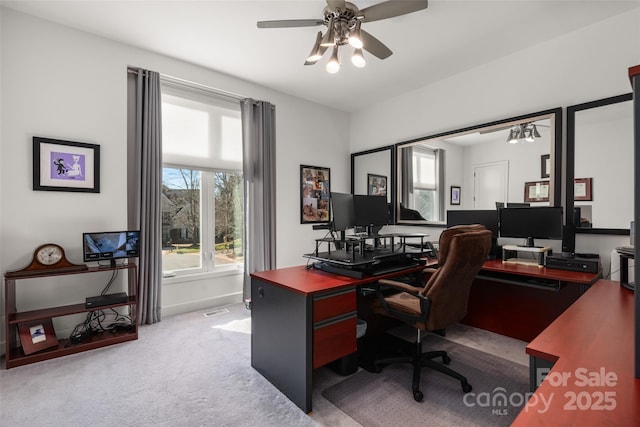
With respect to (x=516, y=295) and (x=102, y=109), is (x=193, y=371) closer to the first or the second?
(x=102, y=109)

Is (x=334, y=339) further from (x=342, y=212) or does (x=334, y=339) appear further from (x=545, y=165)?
(x=545, y=165)

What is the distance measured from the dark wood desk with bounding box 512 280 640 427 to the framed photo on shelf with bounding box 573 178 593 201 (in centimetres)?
146

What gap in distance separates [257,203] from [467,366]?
297 cm

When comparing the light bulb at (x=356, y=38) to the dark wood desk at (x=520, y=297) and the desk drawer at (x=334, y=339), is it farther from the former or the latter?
the dark wood desk at (x=520, y=297)

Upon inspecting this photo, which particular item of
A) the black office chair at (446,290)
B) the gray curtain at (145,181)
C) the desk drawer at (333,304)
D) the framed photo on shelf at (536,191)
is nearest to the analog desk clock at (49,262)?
the gray curtain at (145,181)

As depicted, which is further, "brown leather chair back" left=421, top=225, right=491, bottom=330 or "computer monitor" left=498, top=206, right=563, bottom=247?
"computer monitor" left=498, top=206, right=563, bottom=247

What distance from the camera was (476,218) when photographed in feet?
11.2

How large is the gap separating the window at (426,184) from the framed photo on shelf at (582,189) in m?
1.48

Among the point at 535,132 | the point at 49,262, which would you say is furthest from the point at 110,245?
the point at 535,132

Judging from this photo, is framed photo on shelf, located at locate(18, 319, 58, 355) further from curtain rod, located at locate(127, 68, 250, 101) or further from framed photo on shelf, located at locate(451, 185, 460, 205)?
framed photo on shelf, located at locate(451, 185, 460, 205)

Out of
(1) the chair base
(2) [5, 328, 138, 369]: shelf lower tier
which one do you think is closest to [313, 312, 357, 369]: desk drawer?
(1) the chair base

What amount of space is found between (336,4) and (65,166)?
9.28 ft

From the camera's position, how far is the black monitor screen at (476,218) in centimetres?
328

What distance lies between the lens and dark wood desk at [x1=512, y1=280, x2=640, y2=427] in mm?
827
